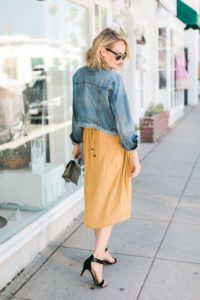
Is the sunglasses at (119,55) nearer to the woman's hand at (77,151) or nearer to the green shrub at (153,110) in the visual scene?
the woman's hand at (77,151)

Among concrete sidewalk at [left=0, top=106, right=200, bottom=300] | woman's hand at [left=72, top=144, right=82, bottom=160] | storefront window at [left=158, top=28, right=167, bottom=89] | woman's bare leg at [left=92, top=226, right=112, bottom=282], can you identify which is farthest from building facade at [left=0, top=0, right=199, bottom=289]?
storefront window at [left=158, top=28, right=167, bottom=89]

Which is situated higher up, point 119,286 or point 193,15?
point 193,15

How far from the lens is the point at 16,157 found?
414 centimetres

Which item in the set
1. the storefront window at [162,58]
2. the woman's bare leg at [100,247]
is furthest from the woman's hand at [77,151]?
the storefront window at [162,58]

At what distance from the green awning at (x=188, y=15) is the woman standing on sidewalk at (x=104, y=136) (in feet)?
15.7

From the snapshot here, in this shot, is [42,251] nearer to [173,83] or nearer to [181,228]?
[181,228]

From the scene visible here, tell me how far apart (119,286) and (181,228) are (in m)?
1.29

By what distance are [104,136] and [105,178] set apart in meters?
0.30

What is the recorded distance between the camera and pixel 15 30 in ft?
14.0

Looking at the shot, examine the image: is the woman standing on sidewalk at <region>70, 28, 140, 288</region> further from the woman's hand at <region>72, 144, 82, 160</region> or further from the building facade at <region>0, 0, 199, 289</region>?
the building facade at <region>0, 0, 199, 289</region>

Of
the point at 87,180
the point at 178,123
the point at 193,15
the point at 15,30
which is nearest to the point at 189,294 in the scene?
the point at 87,180

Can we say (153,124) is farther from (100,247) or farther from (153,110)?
(100,247)

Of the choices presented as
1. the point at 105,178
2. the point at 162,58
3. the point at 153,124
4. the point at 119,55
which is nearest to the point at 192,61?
the point at 162,58

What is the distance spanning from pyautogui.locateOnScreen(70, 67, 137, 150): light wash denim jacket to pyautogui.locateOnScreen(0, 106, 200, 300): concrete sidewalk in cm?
103
